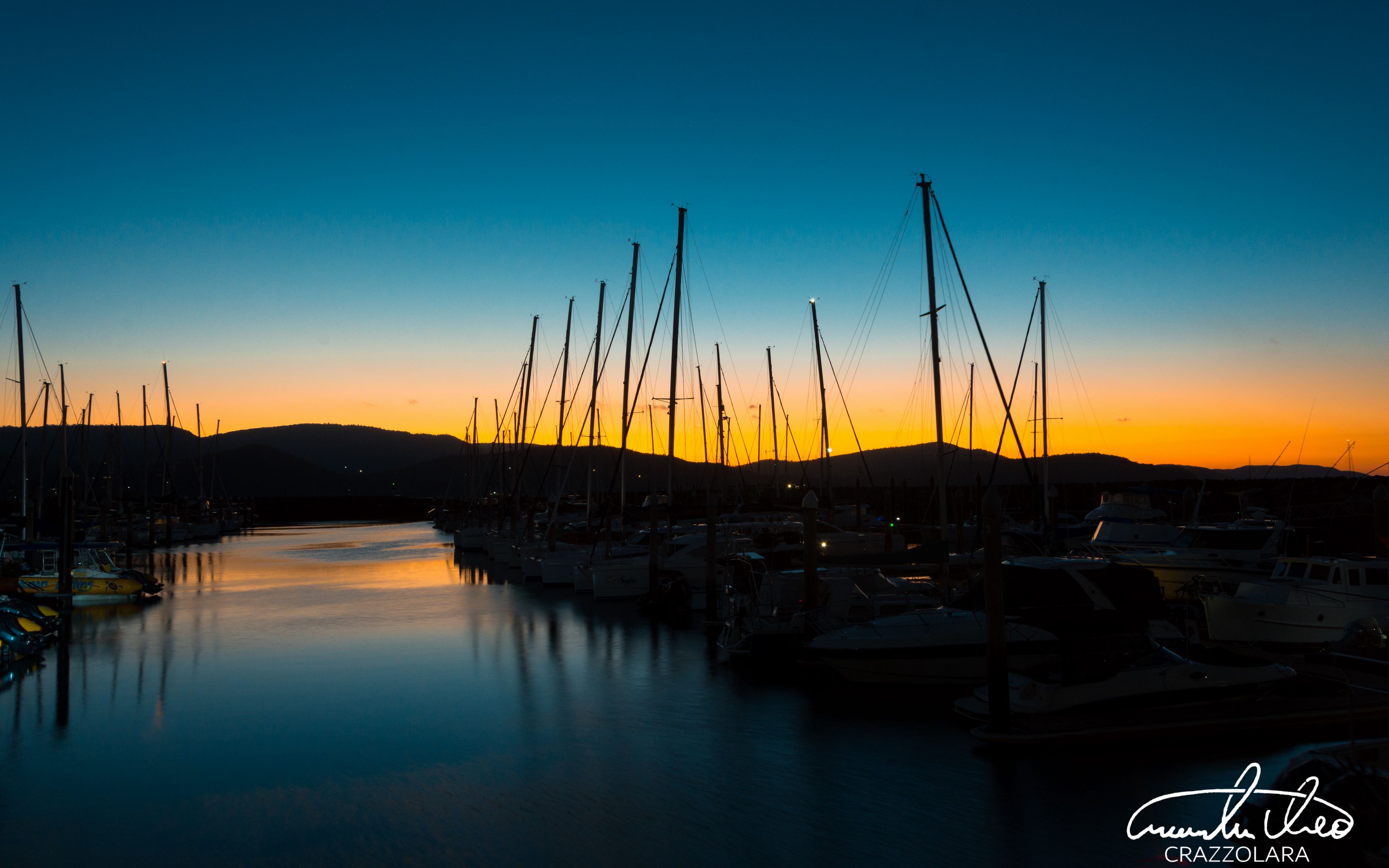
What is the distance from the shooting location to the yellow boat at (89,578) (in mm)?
32906

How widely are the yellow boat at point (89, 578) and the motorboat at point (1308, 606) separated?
36.4m

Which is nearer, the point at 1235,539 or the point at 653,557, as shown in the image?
the point at 1235,539

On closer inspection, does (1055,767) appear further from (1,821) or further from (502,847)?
(1,821)

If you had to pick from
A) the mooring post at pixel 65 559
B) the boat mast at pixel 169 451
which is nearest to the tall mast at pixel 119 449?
the boat mast at pixel 169 451

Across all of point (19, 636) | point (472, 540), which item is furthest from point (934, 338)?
point (472, 540)

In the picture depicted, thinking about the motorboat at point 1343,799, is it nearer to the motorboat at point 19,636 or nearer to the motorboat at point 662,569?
the motorboat at point 662,569

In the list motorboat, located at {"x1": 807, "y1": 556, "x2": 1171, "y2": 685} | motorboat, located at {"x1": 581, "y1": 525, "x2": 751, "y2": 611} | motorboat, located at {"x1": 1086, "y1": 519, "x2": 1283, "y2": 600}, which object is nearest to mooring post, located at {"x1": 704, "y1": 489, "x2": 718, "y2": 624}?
motorboat, located at {"x1": 581, "y1": 525, "x2": 751, "y2": 611}

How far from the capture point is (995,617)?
13.3m

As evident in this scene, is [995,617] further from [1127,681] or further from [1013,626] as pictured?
[1013,626]

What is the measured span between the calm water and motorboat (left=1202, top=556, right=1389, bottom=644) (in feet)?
20.0

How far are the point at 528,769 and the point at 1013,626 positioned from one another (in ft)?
29.2
